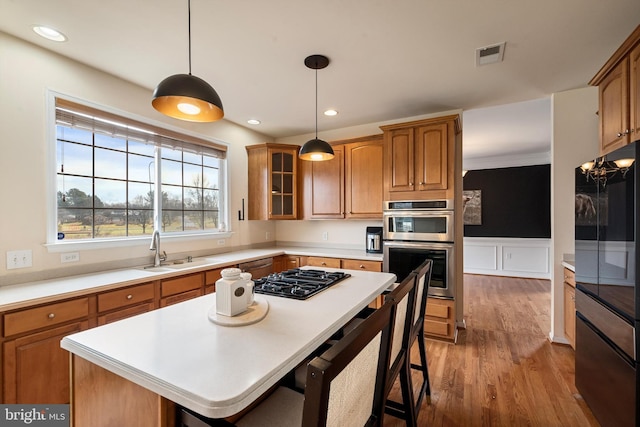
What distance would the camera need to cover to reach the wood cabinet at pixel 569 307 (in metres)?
2.71

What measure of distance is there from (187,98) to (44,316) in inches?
64.0

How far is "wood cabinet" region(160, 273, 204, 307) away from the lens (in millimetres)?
2459

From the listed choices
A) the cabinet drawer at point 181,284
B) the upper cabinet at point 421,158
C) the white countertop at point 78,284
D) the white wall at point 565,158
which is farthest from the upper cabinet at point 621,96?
the cabinet drawer at point 181,284

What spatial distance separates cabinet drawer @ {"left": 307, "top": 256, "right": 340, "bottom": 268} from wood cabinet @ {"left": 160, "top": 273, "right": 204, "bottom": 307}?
1.37 meters

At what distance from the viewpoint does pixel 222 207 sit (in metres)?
3.84

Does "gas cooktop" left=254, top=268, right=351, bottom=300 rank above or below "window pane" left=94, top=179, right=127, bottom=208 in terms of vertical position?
below

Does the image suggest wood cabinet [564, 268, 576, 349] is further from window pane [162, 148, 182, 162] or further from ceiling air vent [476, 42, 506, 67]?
window pane [162, 148, 182, 162]

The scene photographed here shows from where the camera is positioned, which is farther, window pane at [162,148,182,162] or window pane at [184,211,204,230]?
window pane at [184,211,204,230]

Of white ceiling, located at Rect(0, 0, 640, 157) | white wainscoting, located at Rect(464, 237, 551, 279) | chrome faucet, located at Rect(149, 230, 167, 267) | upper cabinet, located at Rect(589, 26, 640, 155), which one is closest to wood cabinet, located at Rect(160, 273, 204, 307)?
chrome faucet, located at Rect(149, 230, 167, 267)

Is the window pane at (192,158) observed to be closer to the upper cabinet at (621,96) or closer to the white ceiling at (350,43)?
the white ceiling at (350,43)

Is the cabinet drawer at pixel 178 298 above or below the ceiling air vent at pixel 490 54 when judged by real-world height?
below

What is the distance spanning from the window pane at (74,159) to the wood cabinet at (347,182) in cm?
239

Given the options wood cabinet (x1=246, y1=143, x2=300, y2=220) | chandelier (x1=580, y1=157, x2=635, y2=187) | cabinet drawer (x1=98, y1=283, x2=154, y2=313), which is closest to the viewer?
chandelier (x1=580, y1=157, x2=635, y2=187)

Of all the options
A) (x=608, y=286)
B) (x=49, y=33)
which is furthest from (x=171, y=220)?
(x=608, y=286)
